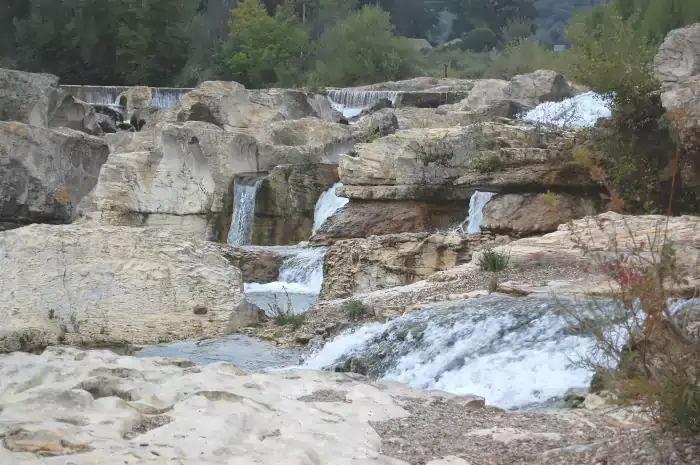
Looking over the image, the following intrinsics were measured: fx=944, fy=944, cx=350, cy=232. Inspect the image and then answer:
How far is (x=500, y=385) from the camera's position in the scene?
703cm

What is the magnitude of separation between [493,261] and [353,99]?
19.5 m

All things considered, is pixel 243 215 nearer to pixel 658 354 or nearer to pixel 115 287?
pixel 115 287

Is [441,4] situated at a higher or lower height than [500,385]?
higher

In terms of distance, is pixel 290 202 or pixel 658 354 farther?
pixel 290 202

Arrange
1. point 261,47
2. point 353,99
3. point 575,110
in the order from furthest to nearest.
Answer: point 261,47, point 353,99, point 575,110

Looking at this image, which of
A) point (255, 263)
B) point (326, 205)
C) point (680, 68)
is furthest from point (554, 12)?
point (680, 68)

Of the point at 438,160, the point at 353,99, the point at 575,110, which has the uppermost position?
the point at 353,99

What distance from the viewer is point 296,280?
13961mm

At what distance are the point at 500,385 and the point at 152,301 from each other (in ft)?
12.9

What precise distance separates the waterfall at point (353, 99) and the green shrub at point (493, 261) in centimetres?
1806

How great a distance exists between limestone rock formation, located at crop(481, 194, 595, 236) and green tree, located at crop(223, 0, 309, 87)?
82.4 feet

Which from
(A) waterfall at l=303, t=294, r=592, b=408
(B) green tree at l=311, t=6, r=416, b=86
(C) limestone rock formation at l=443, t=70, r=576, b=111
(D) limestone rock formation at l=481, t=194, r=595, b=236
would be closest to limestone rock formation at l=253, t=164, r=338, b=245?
(D) limestone rock formation at l=481, t=194, r=595, b=236

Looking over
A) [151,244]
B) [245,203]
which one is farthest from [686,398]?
[245,203]

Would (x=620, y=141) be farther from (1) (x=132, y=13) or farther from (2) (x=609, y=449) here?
(1) (x=132, y=13)
